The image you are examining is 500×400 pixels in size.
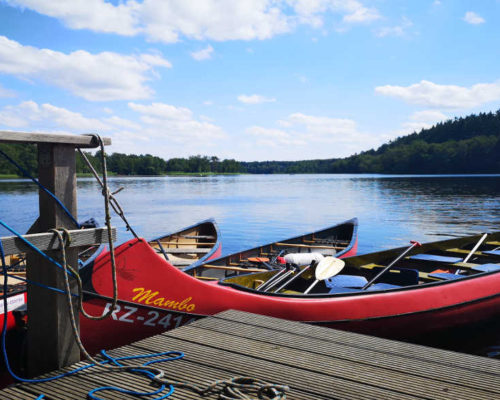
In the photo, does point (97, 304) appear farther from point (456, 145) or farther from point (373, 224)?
point (456, 145)

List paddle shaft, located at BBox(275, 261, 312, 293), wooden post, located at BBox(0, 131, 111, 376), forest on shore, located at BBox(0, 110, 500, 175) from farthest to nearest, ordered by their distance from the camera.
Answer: forest on shore, located at BBox(0, 110, 500, 175)
paddle shaft, located at BBox(275, 261, 312, 293)
wooden post, located at BBox(0, 131, 111, 376)

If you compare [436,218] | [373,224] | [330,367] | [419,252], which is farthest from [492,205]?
[330,367]

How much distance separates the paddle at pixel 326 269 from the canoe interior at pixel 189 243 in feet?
13.4

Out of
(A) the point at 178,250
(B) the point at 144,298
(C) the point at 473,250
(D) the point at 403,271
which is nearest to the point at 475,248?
(C) the point at 473,250

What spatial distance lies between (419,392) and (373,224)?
28190 mm

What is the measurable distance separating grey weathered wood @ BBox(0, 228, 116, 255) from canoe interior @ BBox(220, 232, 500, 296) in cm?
342

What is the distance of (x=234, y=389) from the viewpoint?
3342 millimetres

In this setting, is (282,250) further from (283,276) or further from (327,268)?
(327,268)

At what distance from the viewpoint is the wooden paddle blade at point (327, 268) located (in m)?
7.84

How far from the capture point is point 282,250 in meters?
12.6

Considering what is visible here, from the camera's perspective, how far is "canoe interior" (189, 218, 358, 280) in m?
9.91

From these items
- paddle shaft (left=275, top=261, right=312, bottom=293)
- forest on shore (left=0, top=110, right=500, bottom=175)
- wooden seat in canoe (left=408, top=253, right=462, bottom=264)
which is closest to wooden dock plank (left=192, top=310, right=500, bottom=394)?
paddle shaft (left=275, top=261, right=312, bottom=293)

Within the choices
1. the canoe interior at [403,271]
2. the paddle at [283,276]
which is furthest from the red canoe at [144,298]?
the paddle at [283,276]

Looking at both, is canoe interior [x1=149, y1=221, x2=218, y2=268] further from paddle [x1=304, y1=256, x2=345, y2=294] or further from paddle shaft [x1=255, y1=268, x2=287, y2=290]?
paddle [x1=304, y1=256, x2=345, y2=294]
